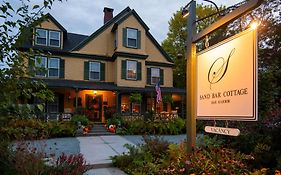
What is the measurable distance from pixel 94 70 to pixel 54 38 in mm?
3861

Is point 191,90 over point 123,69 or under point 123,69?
under

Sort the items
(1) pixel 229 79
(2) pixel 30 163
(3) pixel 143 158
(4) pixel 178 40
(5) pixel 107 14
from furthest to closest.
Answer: (4) pixel 178 40
(5) pixel 107 14
(3) pixel 143 158
(2) pixel 30 163
(1) pixel 229 79

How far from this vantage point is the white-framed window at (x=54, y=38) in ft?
73.2

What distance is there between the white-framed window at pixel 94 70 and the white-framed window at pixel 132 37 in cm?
298

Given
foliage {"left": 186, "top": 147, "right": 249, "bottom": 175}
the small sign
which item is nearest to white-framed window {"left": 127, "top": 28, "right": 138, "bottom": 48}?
foliage {"left": 186, "top": 147, "right": 249, "bottom": 175}

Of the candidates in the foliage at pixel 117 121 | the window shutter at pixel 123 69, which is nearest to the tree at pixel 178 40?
the window shutter at pixel 123 69

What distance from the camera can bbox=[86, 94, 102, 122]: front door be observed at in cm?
2266

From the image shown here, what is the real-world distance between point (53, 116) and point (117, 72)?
20.0 feet

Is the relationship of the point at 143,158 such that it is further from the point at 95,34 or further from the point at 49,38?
the point at 95,34

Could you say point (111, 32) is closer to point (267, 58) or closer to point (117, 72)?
point (117, 72)

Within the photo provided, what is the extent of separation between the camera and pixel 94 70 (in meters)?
23.2

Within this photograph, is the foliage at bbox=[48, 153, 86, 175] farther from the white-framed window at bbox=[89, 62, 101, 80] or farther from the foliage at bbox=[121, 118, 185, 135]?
the white-framed window at bbox=[89, 62, 101, 80]

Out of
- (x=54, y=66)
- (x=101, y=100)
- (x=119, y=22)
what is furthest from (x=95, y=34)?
(x=101, y=100)

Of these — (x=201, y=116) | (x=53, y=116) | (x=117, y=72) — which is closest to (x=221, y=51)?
(x=201, y=116)
